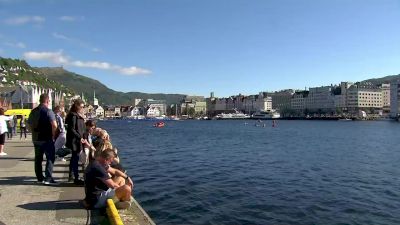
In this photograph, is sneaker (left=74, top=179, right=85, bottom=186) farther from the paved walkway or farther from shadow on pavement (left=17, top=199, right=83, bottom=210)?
shadow on pavement (left=17, top=199, right=83, bottom=210)

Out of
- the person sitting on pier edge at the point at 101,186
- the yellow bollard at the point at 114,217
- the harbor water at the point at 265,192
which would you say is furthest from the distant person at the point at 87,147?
the yellow bollard at the point at 114,217

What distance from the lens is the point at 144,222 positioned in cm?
846

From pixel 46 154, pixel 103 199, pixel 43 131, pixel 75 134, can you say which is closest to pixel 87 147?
pixel 75 134

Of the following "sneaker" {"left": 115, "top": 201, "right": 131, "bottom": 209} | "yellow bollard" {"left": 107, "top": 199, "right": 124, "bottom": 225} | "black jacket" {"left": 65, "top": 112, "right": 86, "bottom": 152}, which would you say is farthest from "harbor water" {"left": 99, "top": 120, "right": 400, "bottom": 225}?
"yellow bollard" {"left": 107, "top": 199, "right": 124, "bottom": 225}

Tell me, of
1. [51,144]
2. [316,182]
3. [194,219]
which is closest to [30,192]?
[51,144]

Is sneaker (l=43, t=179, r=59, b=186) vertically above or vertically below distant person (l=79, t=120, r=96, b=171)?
below

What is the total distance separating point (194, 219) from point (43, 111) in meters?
5.59

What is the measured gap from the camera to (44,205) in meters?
9.30

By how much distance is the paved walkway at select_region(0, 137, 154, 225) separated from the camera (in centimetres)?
821

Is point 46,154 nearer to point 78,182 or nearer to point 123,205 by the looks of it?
point 78,182

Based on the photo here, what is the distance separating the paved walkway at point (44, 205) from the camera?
821 cm

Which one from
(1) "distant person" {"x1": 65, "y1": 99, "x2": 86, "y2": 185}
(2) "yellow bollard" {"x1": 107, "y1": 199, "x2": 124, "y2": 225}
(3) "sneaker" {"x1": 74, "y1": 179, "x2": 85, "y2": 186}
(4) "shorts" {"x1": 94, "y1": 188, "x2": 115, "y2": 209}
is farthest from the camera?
(1) "distant person" {"x1": 65, "y1": 99, "x2": 86, "y2": 185}

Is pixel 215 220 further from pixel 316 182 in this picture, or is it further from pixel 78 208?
pixel 316 182

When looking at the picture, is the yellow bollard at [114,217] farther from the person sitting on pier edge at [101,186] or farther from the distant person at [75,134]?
the distant person at [75,134]
